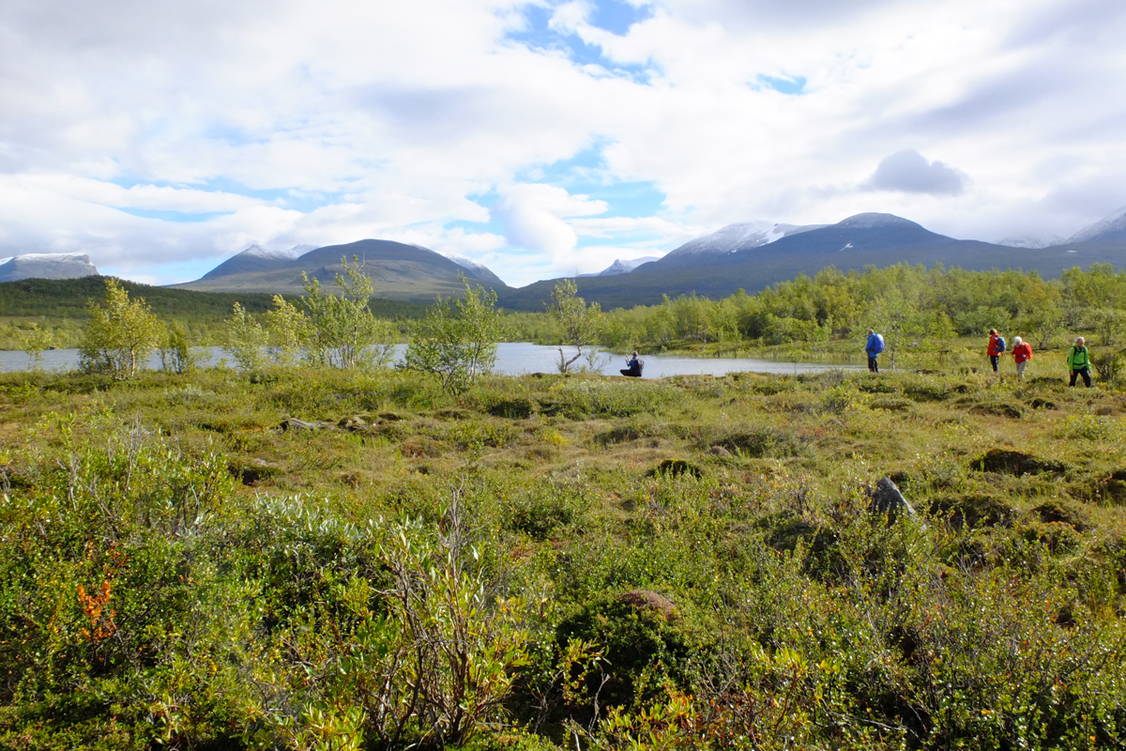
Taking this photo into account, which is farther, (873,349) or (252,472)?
(873,349)

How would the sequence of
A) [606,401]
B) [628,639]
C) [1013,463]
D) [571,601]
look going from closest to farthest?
[628,639]
[571,601]
[1013,463]
[606,401]

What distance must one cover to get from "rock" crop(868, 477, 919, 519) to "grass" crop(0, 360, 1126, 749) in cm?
37

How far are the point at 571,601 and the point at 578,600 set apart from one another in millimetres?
104

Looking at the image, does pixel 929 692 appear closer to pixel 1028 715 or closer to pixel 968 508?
pixel 1028 715

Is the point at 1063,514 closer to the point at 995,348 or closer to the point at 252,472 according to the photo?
the point at 252,472

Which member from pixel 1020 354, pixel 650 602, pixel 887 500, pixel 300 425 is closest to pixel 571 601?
pixel 650 602

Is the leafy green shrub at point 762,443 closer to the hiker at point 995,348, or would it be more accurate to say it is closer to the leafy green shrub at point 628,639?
the leafy green shrub at point 628,639

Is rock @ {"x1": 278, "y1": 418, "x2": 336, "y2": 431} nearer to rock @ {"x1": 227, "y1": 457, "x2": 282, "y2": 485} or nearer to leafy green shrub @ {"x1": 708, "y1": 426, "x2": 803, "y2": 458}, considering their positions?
rock @ {"x1": 227, "y1": 457, "x2": 282, "y2": 485}

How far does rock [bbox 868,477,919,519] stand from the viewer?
294 inches

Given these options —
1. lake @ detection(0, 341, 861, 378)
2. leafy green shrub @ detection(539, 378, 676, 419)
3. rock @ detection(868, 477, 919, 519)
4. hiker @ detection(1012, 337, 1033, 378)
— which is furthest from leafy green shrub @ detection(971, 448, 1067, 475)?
lake @ detection(0, 341, 861, 378)

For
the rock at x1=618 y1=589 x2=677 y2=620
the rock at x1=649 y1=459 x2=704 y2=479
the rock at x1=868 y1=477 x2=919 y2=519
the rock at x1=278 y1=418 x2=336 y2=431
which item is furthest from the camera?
the rock at x1=278 y1=418 x2=336 y2=431

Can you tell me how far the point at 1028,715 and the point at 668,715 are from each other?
2242 mm

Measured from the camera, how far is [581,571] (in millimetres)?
6281

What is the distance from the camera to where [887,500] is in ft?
25.6
